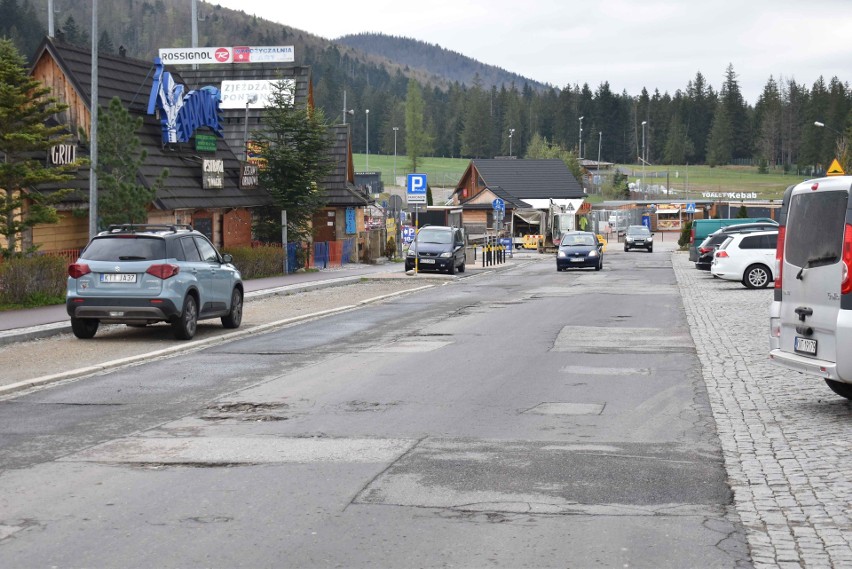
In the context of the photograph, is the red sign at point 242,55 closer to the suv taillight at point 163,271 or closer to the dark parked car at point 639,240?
the dark parked car at point 639,240

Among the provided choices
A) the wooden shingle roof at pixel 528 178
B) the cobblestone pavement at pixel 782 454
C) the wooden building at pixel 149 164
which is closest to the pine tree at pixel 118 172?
the wooden building at pixel 149 164

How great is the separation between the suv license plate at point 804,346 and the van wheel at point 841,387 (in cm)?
72

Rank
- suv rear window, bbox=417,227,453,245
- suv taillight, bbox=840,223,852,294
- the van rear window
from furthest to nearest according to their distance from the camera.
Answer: suv rear window, bbox=417,227,453,245
the van rear window
suv taillight, bbox=840,223,852,294

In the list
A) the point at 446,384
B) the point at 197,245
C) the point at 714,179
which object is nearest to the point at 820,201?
the point at 446,384

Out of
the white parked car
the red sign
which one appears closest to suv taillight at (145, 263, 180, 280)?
the white parked car

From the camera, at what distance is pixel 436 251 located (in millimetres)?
44625

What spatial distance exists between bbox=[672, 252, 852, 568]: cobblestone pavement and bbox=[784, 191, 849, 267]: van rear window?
60.0 inches

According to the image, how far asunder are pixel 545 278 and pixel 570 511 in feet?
114

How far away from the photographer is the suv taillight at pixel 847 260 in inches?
403

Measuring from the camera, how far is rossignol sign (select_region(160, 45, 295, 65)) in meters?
60.5

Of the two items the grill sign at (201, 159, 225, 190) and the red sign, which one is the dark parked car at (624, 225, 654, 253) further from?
the grill sign at (201, 159, 225, 190)

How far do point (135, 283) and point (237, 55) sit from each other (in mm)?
45115

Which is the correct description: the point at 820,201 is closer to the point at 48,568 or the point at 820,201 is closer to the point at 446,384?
the point at 446,384

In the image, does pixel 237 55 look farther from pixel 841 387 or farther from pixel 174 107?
pixel 841 387
